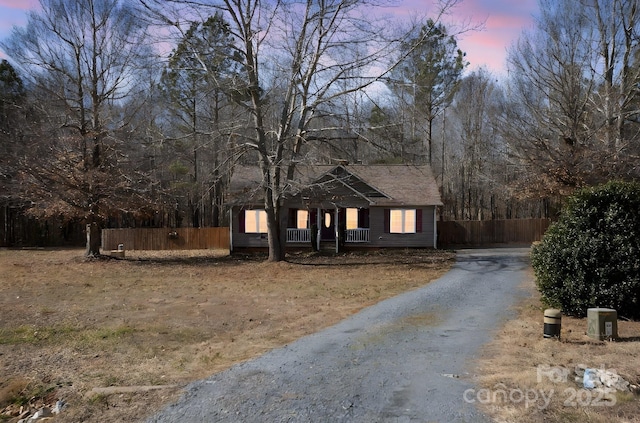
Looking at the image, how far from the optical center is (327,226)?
29203 mm

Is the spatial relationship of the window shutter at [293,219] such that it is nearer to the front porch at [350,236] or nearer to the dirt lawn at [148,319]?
the front porch at [350,236]

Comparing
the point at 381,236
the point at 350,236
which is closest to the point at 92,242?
the point at 350,236

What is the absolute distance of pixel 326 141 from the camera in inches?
805

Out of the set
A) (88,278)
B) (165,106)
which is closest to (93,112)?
(165,106)

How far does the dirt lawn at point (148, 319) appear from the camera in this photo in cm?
624

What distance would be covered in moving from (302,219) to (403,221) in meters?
5.41

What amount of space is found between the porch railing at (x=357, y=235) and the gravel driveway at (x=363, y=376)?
16.3m

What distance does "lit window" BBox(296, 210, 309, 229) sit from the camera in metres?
27.8

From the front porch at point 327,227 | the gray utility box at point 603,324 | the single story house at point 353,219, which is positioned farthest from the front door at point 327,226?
the gray utility box at point 603,324

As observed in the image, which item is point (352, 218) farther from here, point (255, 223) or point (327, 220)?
point (255, 223)

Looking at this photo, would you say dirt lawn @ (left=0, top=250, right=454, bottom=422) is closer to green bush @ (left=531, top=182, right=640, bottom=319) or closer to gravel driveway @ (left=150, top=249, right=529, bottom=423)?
gravel driveway @ (left=150, top=249, right=529, bottom=423)

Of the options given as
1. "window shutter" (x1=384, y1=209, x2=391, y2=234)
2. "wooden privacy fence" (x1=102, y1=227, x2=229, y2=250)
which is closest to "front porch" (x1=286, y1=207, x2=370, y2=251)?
"window shutter" (x1=384, y1=209, x2=391, y2=234)

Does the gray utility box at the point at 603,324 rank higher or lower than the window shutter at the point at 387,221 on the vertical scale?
lower

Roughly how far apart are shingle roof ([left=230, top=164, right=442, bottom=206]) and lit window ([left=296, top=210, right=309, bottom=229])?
201cm
